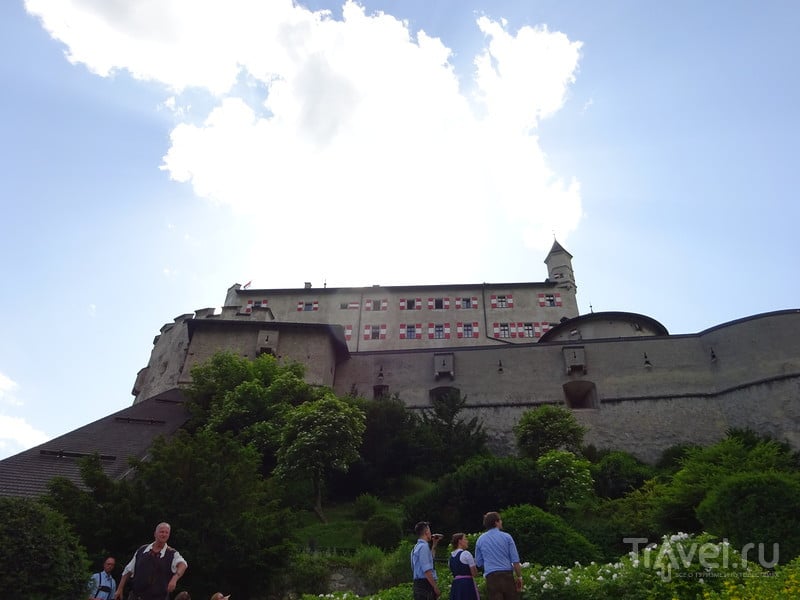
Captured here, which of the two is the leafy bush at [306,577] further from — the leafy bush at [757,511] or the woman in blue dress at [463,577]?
the leafy bush at [757,511]

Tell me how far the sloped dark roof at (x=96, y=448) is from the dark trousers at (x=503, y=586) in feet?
29.8

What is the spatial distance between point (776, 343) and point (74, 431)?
100 ft

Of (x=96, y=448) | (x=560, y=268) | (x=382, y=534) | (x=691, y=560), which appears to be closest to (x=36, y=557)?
(x=691, y=560)

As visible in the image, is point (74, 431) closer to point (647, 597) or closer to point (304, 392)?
point (304, 392)

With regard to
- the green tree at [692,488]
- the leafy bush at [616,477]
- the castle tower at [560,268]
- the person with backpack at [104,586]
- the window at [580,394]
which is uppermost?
the castle tower at [560,268]

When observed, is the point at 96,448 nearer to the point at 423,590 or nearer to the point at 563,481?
the point at 563,481

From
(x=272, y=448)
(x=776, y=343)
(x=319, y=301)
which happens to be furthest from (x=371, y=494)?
(x=319, y=301)

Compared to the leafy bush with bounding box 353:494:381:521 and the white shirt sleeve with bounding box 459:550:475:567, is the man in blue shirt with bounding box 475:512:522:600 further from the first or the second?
the leafy bush with bounding box 353:494:381:521

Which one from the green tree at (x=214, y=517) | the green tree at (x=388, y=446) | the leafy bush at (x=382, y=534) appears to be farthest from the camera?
the green tree at (x=388, y=446)

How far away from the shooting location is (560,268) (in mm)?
52562

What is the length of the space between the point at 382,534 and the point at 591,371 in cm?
1960

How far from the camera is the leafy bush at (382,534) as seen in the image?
16547 millimetres

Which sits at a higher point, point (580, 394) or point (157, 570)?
point (580, 394)

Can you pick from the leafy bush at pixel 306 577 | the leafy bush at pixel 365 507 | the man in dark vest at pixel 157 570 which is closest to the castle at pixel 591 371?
the leafy bush at pixel 365 507
